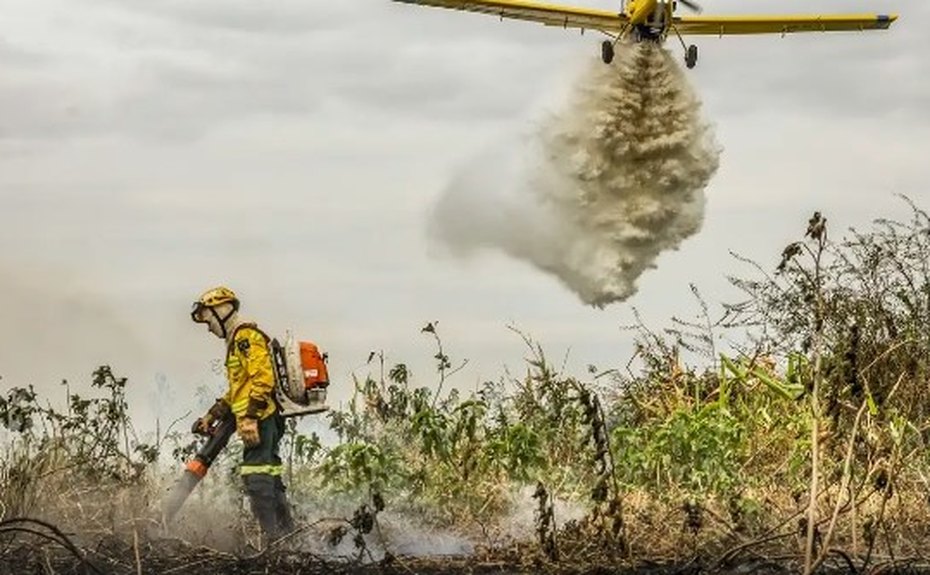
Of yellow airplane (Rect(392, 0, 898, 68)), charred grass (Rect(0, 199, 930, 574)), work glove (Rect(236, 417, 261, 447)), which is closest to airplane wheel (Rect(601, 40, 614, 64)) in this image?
yellow airplane (Rect(392, 0, 898, 68))

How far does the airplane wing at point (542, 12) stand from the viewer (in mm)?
32812

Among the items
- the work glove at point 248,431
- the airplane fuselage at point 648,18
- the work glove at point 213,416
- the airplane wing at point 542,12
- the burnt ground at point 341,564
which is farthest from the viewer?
the airplane wing at point 542,12

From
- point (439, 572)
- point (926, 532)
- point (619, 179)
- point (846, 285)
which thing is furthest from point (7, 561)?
point (619, 179)

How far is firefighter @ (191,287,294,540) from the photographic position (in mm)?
13102

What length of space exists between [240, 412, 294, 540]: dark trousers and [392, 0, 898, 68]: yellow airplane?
60.5ft

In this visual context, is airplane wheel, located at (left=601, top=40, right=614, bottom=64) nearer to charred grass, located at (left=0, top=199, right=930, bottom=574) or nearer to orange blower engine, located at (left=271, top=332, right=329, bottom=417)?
charred grass, located at (left=0, top=199, right=930, bottom=574)

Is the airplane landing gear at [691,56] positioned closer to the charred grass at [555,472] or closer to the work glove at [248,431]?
the charred grass at [555,472]

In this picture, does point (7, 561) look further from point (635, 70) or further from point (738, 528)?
point (635, 70)

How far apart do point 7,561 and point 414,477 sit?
4.12 metres

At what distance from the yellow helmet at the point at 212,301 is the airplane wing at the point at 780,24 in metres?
20.9

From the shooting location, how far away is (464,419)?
49.3 feet

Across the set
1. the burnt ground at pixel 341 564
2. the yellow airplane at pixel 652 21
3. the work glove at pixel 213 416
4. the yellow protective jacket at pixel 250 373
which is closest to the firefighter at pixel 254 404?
the yellow protective jacket at pixel 250 373

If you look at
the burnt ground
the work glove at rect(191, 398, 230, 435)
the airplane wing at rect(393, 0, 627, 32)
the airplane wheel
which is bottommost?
the burnt ground

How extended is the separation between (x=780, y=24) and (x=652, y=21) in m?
6.65
